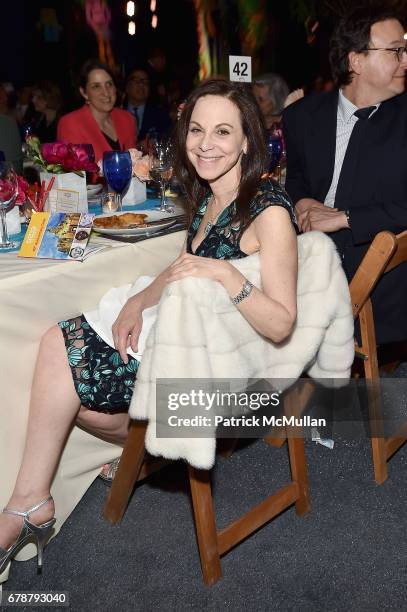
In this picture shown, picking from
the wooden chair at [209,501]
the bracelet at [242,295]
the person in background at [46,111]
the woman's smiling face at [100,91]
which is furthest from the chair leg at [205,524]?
the person in background at [46,111]

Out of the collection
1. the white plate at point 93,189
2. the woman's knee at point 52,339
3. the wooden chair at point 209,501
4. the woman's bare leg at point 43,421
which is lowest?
the wooden chair at point 209,501

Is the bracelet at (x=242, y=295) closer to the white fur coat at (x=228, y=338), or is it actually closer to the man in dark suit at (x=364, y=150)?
the white fur coat at (x=228, y=338)

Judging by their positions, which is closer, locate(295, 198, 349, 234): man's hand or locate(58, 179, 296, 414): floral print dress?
locate(58, 179, 296, 414): floral print dress

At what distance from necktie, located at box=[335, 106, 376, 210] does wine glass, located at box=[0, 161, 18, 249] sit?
1.11 m

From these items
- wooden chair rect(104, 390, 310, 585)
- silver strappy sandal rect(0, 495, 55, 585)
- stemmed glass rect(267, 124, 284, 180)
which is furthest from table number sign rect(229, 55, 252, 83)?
silver strappy sandal rect(0, 495, 55, 585)

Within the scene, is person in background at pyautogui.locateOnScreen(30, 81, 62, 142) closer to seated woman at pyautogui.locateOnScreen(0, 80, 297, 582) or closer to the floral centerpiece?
the floral centerpiece

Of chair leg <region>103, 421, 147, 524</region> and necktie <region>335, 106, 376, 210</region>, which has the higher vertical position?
necktie <region>335, 106, 376, 210</region>

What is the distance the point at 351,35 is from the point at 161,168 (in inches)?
30.9

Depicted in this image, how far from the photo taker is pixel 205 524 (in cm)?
152

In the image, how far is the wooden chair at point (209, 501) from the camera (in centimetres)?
150

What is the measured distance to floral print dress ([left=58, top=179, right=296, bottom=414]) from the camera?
5.05 ft

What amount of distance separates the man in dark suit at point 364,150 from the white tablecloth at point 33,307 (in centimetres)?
71

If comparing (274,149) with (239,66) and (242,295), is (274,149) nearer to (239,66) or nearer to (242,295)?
(239,66)

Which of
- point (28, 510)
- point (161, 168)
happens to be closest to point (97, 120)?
point (161, 168)
